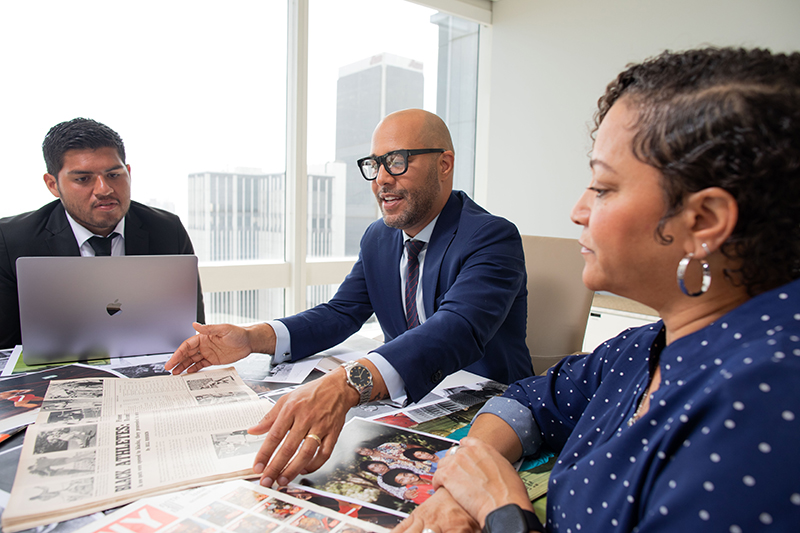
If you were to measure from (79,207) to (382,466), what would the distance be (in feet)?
5.46

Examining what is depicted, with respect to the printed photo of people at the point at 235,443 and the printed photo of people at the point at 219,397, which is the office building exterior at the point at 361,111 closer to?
the printed photo of people at the point at 219,397

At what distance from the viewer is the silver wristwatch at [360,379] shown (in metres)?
0.98

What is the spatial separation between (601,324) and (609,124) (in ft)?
10.2

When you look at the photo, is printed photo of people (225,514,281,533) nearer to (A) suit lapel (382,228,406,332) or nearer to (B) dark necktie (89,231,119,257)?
(A) suit lapel (382,228,406,332)

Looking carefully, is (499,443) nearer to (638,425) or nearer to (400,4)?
(638,425)

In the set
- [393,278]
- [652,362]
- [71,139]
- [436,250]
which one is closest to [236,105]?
[71,139]

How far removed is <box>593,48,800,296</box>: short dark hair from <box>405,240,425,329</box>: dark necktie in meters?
1.17

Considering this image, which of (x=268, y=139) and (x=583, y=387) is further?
(x=268, y=139)

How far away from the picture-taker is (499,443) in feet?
2.89

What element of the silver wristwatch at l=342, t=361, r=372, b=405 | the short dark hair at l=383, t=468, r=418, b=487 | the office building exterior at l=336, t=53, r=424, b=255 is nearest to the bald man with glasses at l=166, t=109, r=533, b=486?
the silver wristwatch at l=342, t=361, r=372, b=405

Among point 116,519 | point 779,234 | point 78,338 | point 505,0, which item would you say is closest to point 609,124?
point 779,234

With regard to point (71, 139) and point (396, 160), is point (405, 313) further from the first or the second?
point (71, 139)

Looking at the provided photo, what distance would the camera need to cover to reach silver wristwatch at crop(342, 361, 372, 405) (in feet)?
3.23

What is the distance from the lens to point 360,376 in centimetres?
100
